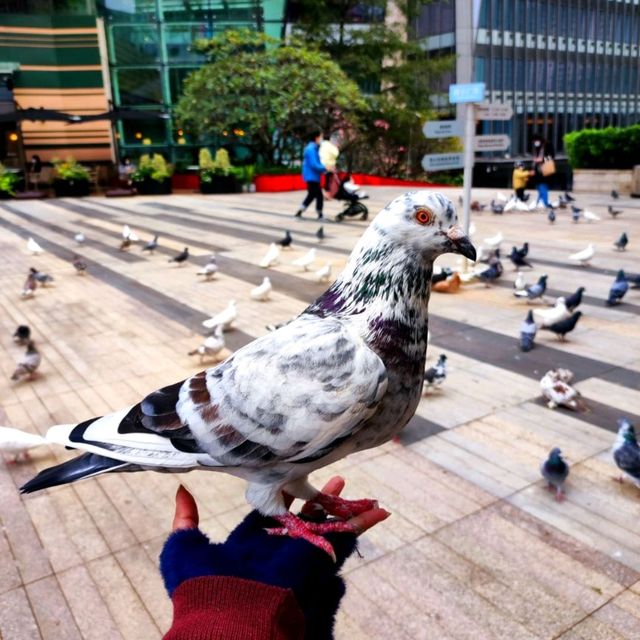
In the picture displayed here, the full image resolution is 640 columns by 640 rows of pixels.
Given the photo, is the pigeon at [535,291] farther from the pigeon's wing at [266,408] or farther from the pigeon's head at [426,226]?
the pigeon's wing at [266,408]

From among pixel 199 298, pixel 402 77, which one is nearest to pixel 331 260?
pixel 199 298

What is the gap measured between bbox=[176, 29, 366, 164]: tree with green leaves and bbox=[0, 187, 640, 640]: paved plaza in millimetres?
16344

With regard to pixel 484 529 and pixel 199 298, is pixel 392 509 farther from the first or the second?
pixel 199 298

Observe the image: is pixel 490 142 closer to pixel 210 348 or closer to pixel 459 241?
pixel 210 348

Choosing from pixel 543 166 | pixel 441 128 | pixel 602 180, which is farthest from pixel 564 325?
pixel 602 180

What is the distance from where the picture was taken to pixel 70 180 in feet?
82.2

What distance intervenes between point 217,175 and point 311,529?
24.6 metres

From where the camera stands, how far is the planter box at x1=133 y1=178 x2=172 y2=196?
25469mm

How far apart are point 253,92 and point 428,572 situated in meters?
23.1

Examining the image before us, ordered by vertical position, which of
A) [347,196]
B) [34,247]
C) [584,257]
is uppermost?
[347,196]

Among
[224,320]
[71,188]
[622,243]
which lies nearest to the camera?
[224,320]

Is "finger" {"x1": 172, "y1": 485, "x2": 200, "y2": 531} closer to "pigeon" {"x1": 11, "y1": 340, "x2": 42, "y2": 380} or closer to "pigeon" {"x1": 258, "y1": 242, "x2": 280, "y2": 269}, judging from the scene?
"pigeon" {"x1": 11, "y1": 340, "x2": 42, "y2": 380}

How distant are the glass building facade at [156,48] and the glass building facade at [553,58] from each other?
15.3 m

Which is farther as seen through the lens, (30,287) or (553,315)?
(30,287)
